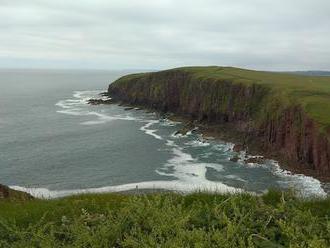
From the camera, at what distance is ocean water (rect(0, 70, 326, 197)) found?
1943 inches

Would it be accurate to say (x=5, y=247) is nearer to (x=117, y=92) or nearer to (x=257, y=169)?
(x=257, y=169)

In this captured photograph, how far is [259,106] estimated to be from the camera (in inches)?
3093

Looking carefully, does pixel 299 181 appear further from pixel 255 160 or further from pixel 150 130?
pixel 150 130

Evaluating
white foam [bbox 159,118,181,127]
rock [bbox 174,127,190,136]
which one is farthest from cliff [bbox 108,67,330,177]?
rock [bbox 174,127,190,136]

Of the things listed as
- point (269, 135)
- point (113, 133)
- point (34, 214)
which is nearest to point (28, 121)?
point (113, 133)

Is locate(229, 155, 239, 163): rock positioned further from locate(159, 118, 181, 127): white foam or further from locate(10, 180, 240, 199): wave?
locate(159, 118, 181, 127): white foam

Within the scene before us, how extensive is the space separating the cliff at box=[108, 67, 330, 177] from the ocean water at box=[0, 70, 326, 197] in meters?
4.49

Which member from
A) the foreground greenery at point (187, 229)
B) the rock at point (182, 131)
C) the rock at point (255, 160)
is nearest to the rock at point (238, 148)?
the rock at point (255, 160)

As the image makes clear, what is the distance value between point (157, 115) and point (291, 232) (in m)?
101

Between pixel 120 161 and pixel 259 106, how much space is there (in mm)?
29932

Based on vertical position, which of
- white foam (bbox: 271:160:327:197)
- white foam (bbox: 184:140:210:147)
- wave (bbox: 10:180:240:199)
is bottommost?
wave (bbox: 10:180:240:199)

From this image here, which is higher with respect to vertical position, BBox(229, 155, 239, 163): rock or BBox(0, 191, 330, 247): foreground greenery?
BBox(0, 191, 330, 247): foreground greenery

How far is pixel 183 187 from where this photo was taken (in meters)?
48.5

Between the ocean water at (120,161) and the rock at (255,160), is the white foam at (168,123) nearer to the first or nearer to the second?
the ocean water at (120,161)
